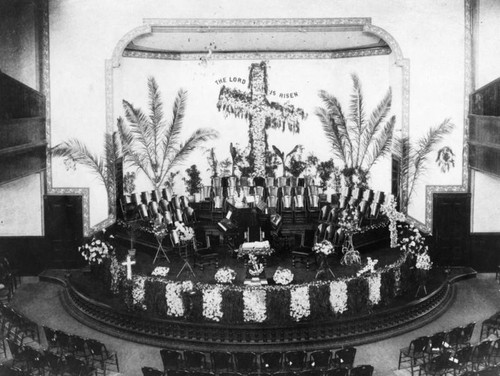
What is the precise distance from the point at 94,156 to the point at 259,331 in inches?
274

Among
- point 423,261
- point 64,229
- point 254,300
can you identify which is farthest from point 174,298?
point 423,261

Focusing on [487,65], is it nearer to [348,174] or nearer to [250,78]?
[348,174]

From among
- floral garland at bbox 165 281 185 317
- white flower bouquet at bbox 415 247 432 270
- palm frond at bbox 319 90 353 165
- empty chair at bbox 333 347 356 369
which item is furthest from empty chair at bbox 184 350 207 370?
palm frond at bbox 319 90 353 165

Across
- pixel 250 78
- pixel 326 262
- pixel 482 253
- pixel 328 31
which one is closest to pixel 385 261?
pixel 326 262

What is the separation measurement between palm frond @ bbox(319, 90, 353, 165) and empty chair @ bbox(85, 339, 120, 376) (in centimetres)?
1033

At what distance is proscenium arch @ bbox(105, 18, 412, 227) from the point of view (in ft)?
53.8

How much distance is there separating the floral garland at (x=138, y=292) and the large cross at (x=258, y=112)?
8.70 m

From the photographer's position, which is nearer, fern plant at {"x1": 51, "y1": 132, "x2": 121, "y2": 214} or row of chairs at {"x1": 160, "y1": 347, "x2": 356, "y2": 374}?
row of chairs at {"x1": 160, "y1": 347, "x2": 356, "y2": 374}

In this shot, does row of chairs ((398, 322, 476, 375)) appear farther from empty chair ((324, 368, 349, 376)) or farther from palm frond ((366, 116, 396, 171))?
palm frond ((366, 116, 396, 171))

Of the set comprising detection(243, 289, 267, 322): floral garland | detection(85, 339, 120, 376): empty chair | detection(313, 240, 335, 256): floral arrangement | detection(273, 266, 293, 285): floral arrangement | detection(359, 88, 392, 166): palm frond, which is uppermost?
detection(359, 88, 392, 166): palm frond

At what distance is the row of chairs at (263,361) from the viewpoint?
37.3 ft

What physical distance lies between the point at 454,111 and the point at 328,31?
3.90 metres

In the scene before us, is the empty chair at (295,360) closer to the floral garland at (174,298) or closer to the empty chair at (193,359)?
the empty chair at (193,359)

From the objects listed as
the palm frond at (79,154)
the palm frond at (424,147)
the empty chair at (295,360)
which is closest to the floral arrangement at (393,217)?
the palm frond at (424,147)
